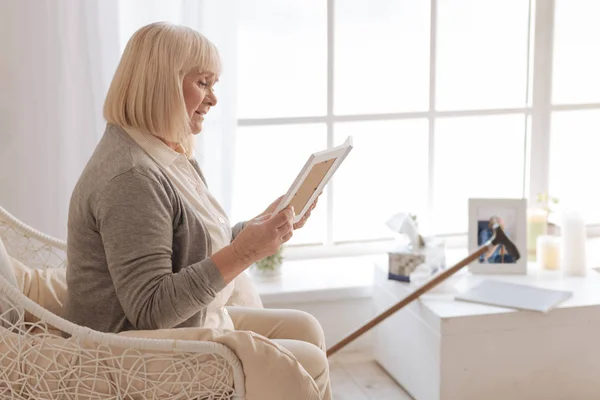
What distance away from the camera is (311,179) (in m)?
1.95

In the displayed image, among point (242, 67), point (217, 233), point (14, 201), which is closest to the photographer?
point (217, 233)

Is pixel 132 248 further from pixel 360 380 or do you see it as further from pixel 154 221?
pixel 360 380

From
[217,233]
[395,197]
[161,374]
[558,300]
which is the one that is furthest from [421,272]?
[161,374]

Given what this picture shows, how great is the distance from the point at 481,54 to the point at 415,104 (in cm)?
33

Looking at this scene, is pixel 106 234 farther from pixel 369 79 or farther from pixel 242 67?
pixel 369 79

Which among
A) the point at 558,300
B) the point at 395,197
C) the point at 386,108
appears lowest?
the point at 558,300

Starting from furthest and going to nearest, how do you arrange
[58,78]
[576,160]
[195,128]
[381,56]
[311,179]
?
[576,160] → [381,56] → [58,78] → [195,128] → [311,179]

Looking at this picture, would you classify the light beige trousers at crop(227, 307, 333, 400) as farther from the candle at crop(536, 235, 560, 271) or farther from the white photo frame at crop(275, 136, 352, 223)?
the candle at crop(536, 235, 560, 271)

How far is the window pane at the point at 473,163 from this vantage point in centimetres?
343

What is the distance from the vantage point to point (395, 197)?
3.42m

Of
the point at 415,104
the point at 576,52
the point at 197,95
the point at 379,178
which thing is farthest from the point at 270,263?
the point at 576,52

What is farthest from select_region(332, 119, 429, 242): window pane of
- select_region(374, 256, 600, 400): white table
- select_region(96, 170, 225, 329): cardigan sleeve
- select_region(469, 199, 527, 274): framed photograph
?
select_region(96, 170, 225, 329): cardigan sleeve

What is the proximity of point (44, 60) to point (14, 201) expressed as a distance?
0.46m

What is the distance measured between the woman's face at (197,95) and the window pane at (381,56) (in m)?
1.26
